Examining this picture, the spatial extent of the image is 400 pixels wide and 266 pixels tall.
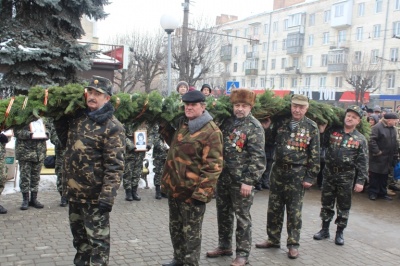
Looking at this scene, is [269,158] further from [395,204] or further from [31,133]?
[31,133]

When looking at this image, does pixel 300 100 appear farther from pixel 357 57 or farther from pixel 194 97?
pixel 357 57

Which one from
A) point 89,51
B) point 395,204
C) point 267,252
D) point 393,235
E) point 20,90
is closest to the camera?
point 267,252

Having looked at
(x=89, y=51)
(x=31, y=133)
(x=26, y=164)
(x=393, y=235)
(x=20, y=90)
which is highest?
(x=89, y=51)

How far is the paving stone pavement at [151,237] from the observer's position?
16.5 feet

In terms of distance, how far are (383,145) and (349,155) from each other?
376 centimetres

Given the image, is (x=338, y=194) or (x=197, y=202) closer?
(x=197, y=202)

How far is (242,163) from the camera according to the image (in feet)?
16.1

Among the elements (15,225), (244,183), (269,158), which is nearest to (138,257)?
(244,183)

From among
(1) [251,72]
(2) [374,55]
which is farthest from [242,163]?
(1) [251,72]

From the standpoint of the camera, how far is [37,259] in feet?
15.7

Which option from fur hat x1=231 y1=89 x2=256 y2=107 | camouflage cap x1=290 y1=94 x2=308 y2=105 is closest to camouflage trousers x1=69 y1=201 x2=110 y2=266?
fur hat x1=231 y1=89 x2=256 y2=107

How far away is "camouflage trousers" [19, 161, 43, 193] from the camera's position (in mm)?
6910

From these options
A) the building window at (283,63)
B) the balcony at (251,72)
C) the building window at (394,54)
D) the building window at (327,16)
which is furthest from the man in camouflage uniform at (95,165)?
the balcony at (251,72)

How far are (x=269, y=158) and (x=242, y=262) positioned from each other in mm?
4832
